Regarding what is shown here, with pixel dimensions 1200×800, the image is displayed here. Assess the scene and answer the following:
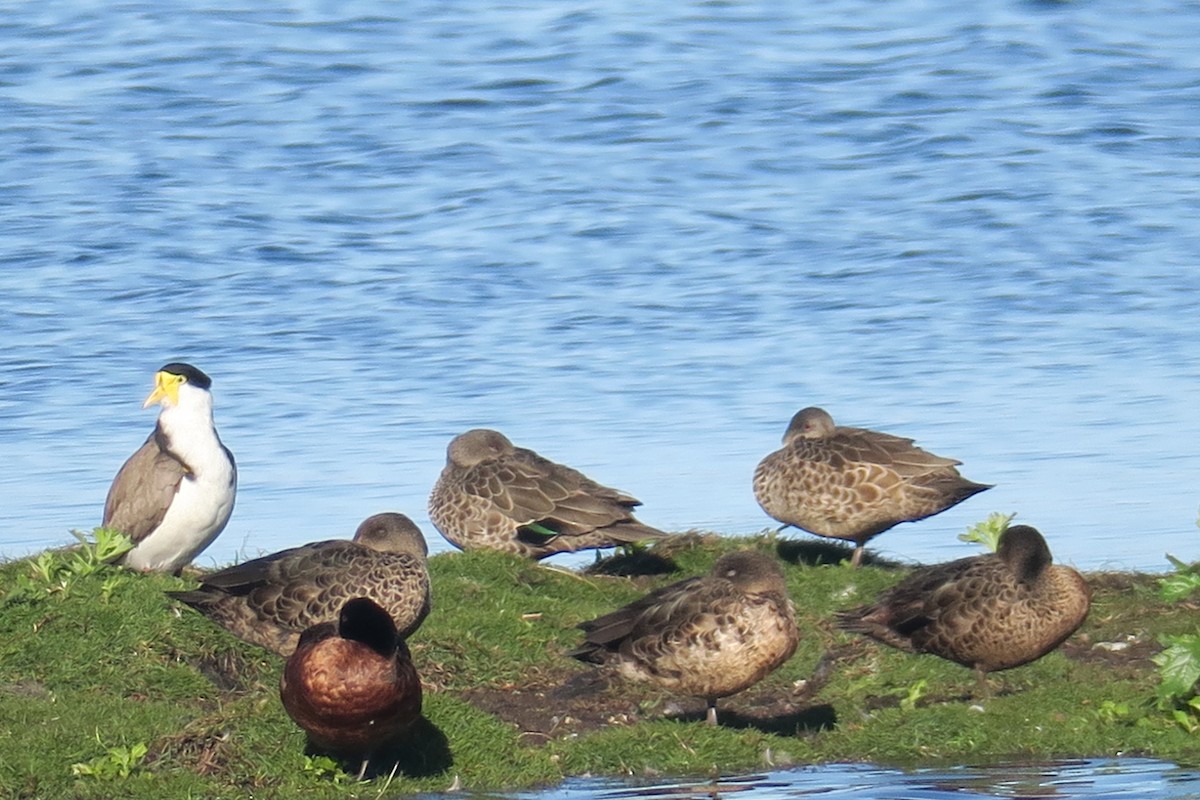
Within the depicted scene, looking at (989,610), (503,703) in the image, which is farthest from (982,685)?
(503,703)

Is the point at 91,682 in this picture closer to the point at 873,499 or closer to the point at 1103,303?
the point at 873,499

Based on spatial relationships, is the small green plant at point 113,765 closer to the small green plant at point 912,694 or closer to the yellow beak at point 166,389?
the small green plant at point 912,694

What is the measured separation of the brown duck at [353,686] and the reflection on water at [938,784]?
2.01ft

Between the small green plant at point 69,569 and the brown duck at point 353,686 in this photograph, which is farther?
the small green plant at point 69,569

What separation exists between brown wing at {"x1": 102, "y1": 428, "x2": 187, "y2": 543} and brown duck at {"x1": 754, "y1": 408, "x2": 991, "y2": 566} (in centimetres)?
349

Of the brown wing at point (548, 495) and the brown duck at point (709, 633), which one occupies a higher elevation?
the brown duck at point (709, 633)

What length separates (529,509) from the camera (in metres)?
11.1

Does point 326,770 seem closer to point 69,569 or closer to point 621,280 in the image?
point 69,569

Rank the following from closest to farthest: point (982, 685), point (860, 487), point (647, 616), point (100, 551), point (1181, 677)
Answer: point (1181, 677) → point (647, 616) → point (982, 685) → point (100, 551) → point (860, 487)

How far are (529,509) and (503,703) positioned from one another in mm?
2514

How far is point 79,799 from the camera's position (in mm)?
7141

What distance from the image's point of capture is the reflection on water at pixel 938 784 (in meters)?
7.14

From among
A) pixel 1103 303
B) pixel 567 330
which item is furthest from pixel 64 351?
pixel 1103 303

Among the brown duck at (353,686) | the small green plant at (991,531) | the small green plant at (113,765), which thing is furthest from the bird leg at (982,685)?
the small green plant at (113,765)
